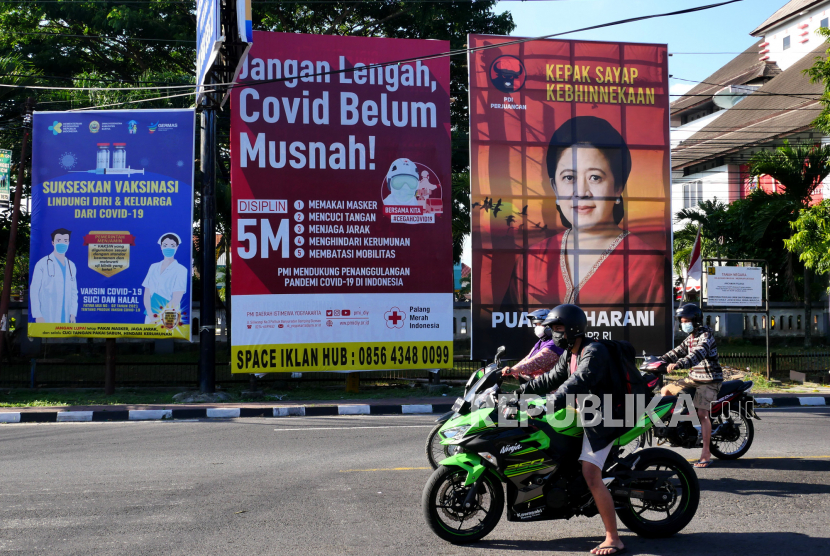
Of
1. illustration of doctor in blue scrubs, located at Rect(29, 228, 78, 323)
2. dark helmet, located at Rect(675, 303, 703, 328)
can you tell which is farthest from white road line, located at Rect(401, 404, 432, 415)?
illustration of doctor in blue scrubs, located at Rect(29, 228, 78, 323)

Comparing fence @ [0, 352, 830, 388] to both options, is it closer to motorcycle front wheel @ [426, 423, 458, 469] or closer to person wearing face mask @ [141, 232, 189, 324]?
person wearing face mask @ [141, 232, 189, 324]

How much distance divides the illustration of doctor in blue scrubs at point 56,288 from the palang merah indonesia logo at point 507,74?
8.61 m

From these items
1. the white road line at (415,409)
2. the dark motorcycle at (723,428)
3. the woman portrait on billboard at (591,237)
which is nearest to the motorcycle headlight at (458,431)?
the dark motorcycle at (723,428)

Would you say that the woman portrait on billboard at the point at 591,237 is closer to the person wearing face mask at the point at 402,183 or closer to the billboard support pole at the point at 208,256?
the person wearing face mask at the point at 402,183

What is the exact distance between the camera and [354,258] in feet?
42.2

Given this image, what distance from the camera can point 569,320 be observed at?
14.6 feet

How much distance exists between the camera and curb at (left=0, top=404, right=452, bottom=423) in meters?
10.6

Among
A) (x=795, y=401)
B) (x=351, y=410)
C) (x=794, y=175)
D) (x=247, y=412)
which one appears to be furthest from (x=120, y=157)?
(x=794, y=175)

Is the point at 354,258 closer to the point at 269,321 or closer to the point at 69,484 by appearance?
the point at 269,321

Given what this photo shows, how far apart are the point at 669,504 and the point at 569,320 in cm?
143

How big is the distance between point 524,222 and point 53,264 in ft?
28.6

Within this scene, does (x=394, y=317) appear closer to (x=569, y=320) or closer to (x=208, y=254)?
(x=208, y=254)

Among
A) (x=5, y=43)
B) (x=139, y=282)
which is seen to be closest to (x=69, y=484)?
(x=139, y=282)

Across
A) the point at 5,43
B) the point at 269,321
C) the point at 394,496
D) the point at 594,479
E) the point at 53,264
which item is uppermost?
the point at 5,43
